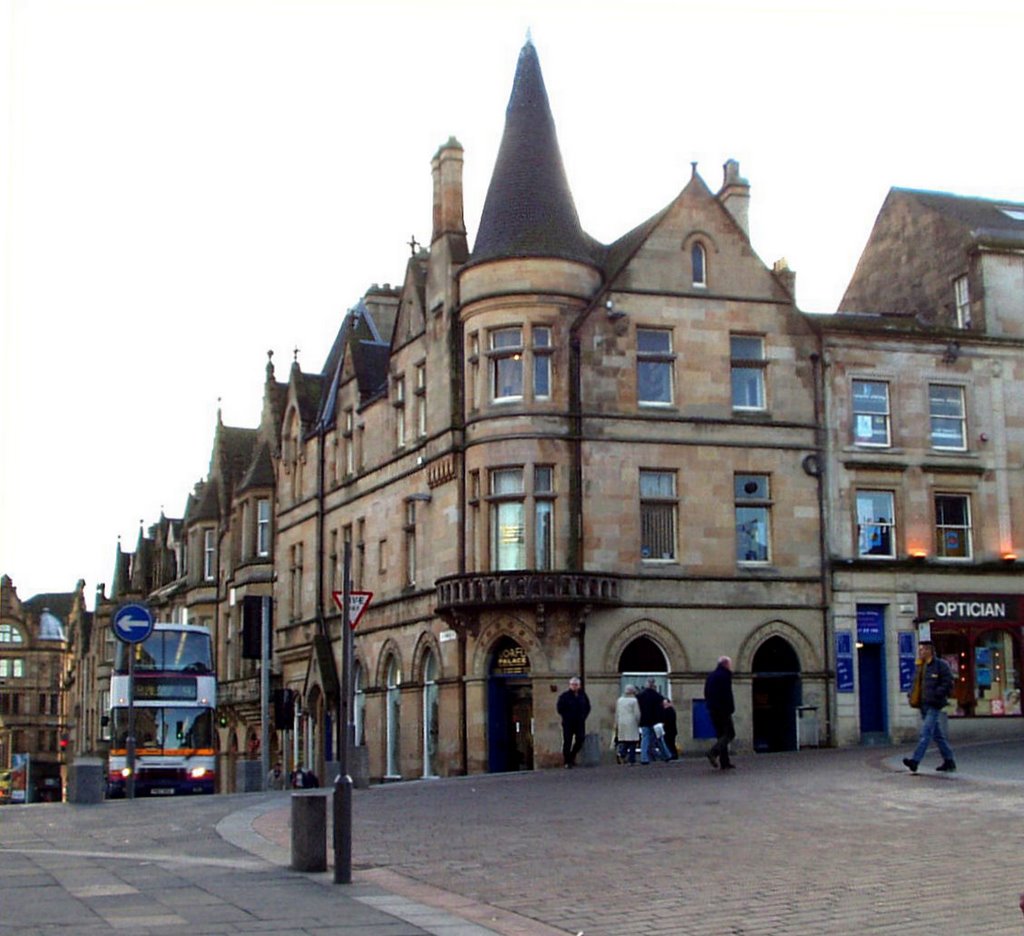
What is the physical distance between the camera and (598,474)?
38594mm

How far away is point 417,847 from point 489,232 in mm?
24784

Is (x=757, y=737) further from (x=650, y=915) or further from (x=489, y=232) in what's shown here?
(x=650, y=915)

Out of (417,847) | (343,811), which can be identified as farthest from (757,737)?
(343,811)

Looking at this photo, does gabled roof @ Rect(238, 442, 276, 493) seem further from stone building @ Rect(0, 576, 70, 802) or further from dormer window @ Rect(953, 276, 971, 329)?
stone building @ Rect(0, 576, 70, 802)

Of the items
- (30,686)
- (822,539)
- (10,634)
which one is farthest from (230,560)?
(10,634)

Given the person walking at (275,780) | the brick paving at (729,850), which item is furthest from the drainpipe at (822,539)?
the person walking at (275,780)

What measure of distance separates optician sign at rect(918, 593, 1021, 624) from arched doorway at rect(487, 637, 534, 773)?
10.3m

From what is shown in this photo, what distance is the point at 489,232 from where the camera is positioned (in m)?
39.9

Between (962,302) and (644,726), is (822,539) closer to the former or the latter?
(962,302)

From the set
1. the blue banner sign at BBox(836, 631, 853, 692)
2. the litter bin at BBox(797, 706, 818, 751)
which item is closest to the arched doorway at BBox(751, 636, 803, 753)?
the litter bin at BBox(797, 706, 818, 751)

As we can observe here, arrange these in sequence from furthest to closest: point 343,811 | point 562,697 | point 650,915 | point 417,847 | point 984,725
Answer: point 984,725 → point 562,697 → point 417,847 → point 343,811 → point 650,915

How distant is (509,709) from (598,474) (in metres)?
5.98

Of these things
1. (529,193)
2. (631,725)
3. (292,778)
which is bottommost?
(292,778)

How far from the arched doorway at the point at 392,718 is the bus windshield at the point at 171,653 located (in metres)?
5.08
